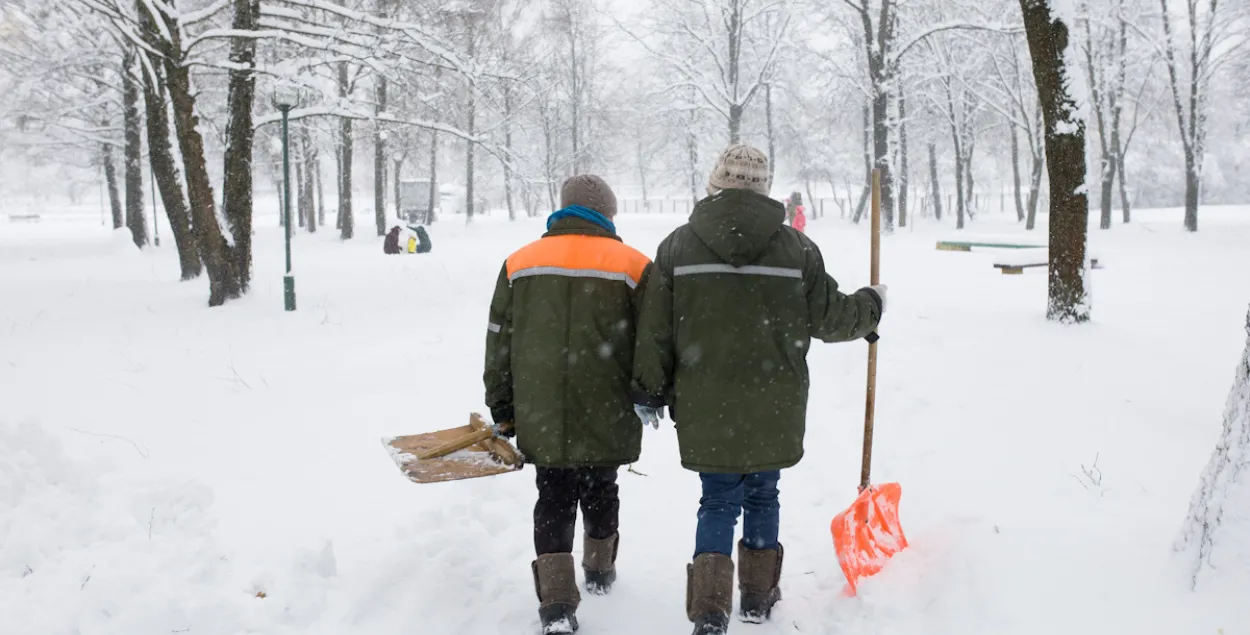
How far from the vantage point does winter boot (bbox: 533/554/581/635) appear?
3.45 meters

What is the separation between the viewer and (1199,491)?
319 cm

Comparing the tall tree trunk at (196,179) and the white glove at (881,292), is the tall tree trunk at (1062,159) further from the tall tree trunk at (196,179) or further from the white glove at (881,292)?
the tall tree trunk at (196,179)

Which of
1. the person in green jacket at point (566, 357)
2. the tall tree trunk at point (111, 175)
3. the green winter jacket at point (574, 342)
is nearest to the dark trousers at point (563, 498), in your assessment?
the person in green jacket at point (566, 357)

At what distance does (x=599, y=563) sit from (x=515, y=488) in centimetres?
154

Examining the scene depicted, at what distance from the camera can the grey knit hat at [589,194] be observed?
3477 mm

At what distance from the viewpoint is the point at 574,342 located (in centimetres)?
338

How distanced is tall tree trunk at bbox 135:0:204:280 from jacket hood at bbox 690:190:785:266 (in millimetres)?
10760

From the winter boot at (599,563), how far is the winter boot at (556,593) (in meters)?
0.34

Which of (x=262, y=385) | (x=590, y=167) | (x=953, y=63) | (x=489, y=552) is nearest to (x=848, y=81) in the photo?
(x=953, y=63)

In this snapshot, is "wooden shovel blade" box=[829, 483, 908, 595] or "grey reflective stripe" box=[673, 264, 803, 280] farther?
"wooden shovel blade" box=[829, 483, 908, 595]

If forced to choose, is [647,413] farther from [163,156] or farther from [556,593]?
[163,156]

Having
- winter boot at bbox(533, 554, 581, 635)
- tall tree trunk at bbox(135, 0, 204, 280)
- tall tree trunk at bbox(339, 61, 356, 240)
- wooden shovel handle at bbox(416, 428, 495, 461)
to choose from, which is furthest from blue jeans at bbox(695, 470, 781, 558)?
tall tree trunk at bbox(339, 61, 356, 240)

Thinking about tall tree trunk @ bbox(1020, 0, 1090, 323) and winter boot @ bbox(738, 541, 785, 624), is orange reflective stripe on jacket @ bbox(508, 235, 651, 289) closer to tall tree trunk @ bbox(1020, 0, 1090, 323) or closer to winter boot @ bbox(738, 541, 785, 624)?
winter boot @ bbox(738, 541, 785, 624)

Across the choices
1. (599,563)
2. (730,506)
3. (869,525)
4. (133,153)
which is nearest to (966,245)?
(869,525)
